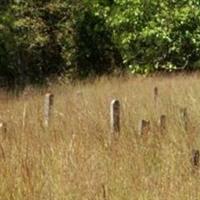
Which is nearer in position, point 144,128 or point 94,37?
point 144,128

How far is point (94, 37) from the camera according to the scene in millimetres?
29109

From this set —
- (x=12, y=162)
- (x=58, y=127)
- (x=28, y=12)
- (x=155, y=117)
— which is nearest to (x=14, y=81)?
(x=28, y=12)

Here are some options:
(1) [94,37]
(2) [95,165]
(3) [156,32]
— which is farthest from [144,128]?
(1) [94,37]

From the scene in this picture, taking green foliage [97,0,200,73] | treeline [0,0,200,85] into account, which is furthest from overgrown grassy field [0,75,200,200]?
treeline [0,0,200,85]

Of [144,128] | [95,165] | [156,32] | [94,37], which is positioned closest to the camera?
[95,165]

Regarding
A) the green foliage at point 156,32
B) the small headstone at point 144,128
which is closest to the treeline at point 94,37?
the green foliage at point 156,32

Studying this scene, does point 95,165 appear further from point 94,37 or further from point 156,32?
point 94,37

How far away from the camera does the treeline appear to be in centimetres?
2580

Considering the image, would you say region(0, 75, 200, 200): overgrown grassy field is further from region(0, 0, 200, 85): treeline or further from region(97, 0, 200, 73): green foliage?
region(0, 0, 200, 85): treeline

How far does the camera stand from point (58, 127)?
24.2 feet

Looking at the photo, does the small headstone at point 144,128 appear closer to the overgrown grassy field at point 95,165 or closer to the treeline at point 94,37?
the overgrown grassy field at point 95,165

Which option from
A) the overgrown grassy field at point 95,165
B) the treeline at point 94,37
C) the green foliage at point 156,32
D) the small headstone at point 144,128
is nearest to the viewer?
the overgrown grassy field at point 95,165

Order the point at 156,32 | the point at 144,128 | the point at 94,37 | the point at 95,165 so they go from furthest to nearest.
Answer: the point at 94,37, the point at 156,32, the point at 144,128, the point at 95,165

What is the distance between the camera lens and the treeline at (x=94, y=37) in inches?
1016
